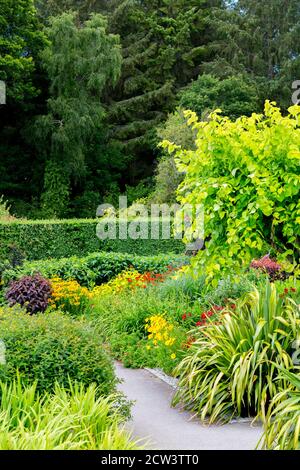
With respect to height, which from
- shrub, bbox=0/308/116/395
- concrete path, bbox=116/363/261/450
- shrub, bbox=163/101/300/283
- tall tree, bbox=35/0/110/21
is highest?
tall tree, bbox=35/0/110/21

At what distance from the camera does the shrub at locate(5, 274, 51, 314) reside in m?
9.06

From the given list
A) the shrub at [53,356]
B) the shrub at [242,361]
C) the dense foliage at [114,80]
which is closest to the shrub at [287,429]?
the shrub at [242,361]

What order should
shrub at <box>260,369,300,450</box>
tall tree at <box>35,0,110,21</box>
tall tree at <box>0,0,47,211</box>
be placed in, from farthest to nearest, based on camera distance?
tall tree at <box>35,0,110,21</box> → tall tree at <box>0,0,47,211</box> → shrub at <box>260,369,300,450</box>

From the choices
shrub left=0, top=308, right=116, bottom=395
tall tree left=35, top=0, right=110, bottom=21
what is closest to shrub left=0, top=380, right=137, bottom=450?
shrub left=0, top=308, right=116, bottom=395

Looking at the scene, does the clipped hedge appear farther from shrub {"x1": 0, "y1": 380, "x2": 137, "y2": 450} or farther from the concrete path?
shrub {"x1": 0, "y1": 380, "x2": 137, "y2": 450}

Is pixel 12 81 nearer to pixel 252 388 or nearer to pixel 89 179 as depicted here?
pixel 89 179

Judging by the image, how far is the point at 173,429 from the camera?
5.12 m

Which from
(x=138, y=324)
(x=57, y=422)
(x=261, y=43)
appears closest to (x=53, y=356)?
(x=57, y=422)

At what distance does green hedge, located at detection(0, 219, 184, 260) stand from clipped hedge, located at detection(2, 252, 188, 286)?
3358 mm

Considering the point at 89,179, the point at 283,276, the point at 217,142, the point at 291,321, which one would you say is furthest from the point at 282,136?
the point at 89,179

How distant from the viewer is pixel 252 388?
18.0 ft

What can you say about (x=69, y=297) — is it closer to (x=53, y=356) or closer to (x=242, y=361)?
(x=53, y=356)

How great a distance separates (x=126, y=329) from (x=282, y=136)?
137 inches

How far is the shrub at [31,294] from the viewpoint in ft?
29.7
